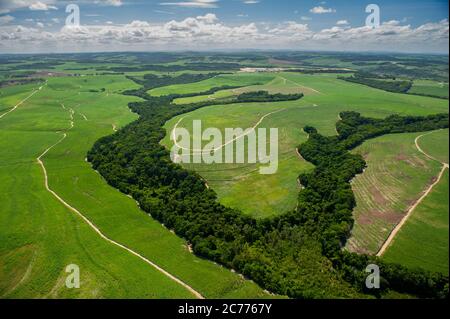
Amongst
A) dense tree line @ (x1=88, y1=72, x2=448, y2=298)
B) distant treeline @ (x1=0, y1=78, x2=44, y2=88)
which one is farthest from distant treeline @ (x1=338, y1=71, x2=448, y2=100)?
distant treeline @ (x1=0, y1=78, x2=44, y2=88)

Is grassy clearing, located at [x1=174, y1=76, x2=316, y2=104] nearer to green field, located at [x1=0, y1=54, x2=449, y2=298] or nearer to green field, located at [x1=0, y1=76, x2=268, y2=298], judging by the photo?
green field, located at [x1=0, y1=54, x2=449, y2=298]

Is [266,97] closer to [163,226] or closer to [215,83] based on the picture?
[215,83]

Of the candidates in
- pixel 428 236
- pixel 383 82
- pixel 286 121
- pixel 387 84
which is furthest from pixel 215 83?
pixel 428 236

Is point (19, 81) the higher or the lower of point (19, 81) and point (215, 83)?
the higher

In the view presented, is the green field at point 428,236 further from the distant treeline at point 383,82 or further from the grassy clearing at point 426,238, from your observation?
the distant treeline at point 383,82

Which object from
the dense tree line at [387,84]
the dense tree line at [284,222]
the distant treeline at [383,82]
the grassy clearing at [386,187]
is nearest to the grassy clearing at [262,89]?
the dense tree line at [387,84]
